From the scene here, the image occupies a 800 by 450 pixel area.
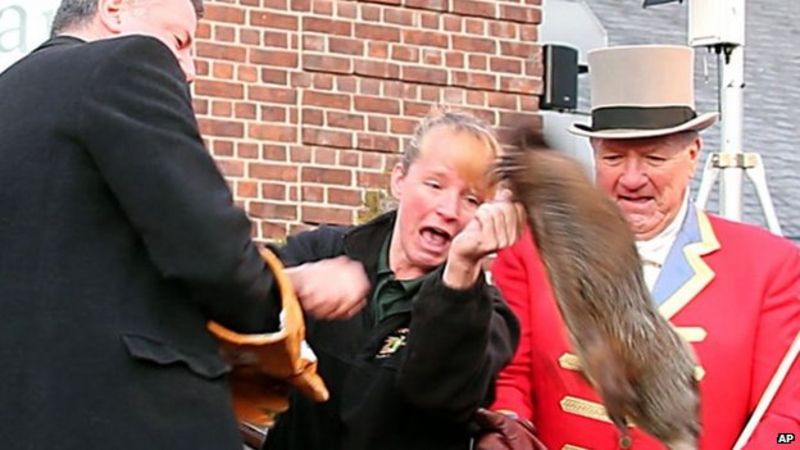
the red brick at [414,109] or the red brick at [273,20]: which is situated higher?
the red brick at [273,20]

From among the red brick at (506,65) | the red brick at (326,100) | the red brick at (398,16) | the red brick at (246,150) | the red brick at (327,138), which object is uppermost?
the red brick at (398,16)

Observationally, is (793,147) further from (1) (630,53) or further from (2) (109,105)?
(2) (109,105)

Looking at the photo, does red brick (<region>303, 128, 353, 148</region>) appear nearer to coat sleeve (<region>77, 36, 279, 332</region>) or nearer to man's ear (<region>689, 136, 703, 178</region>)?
man's ear (<region>689, 136, 703, 178</region>)

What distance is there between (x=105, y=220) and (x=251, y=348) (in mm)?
403

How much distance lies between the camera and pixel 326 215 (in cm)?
834

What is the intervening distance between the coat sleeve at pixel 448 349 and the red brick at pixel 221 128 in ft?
12.4

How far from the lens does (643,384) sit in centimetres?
414

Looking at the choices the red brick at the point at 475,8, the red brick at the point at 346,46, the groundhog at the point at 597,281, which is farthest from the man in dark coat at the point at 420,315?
the red brick at the point at 475,8

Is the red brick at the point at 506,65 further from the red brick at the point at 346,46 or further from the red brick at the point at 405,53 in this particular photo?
the red brick at the point at 346,46

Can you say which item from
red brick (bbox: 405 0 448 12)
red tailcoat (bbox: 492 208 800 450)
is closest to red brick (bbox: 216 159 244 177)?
red brick (bbox: 405 0 448 12)

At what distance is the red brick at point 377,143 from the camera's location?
844cm

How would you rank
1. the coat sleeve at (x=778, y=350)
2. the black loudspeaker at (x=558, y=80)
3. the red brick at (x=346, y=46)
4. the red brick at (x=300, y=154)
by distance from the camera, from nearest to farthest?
the coat sleeve at (x=778, y=350)
the red brick at (x=300, y=154)
the red brick at (x=346, y=46)
the black loudspeaker at (x=558, y=80)

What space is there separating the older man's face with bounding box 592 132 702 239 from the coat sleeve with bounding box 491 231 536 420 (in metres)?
0.29

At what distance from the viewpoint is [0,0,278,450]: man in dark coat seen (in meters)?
3.53
